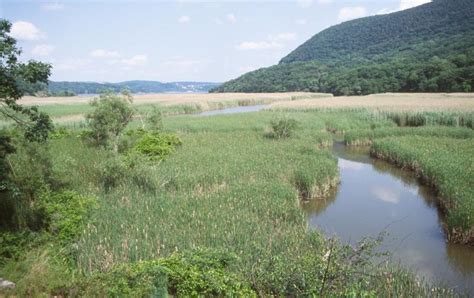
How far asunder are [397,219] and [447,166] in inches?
167

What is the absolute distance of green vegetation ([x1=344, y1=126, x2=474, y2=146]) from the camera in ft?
88.1

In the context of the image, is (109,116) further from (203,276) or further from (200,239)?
(203,276)

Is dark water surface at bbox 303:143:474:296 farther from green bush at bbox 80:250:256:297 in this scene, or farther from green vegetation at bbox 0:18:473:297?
green bush at bbox 80:250:256:297

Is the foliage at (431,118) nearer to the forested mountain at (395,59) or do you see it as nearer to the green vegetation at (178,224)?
the green vegetation at (178,224)

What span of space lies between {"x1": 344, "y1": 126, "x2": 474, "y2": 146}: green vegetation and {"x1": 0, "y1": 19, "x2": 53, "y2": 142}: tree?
23922 millimetres

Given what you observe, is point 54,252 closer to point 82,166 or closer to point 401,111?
point 82,166

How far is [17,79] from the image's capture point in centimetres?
1023

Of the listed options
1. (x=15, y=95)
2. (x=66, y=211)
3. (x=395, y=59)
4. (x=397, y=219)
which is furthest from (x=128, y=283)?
(x=395, y=59)

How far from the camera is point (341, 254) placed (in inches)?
319

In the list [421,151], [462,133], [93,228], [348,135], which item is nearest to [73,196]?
[93,228]

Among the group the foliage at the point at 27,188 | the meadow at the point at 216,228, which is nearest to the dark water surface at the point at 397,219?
the meadow at the point at 216,228

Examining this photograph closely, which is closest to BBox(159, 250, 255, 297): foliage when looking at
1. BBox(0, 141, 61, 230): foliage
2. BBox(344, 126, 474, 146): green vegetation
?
BBox(0, 141, 61, 230): foliage

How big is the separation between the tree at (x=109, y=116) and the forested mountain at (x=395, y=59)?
6187 cm

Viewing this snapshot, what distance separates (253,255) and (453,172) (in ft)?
36.9
